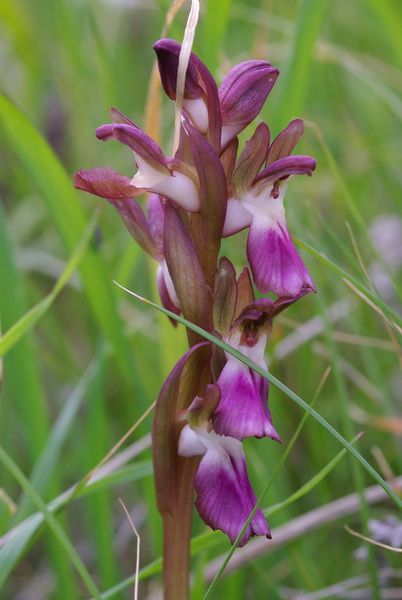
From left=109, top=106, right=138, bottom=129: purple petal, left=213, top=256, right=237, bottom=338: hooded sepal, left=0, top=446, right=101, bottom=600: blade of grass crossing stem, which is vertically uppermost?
left=109, top=106, right=138, bottom=129: purple petal

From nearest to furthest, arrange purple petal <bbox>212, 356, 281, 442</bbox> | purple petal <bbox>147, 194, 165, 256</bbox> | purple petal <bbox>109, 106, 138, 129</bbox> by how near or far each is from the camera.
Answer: purple petal <bbox>212, 356, 281, 442</bbox>
purple petal <bbox>109, 106, 138, 129</bbox>
purple petal <bbox>147, 194, 165, 256</bbox>

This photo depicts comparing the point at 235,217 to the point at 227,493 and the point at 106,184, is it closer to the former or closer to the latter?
the point at 106,184

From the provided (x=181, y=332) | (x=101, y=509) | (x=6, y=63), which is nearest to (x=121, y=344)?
(x=181, y=332)

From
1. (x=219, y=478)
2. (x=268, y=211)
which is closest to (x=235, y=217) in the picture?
(x=268, y=211)

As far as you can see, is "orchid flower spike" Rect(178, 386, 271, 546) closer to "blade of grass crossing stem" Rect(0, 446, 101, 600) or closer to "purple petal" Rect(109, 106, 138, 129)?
"blade of grass crossing stem" Rect(0, 446, 101, 600)

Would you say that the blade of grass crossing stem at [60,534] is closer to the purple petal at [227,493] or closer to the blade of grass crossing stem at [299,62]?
the purple petal at [227,493]

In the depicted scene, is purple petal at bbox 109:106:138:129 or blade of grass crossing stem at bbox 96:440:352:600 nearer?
purple petal at bbox 109:106:138:129

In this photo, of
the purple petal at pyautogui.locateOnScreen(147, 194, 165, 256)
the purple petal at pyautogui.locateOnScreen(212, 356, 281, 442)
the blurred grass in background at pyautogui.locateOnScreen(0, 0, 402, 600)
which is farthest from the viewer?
the blurred grass in background at pyautogui.locateOnScreen(0, 0, 402, 600)

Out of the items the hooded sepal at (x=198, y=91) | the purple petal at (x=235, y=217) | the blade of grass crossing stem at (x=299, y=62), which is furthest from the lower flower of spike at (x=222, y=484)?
the blade of grass crossing stem at (x=299, y=62)

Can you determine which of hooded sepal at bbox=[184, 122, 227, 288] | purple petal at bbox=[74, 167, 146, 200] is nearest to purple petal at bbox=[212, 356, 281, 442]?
hooded sepal at bbox=[184, 122, 227, 288]
